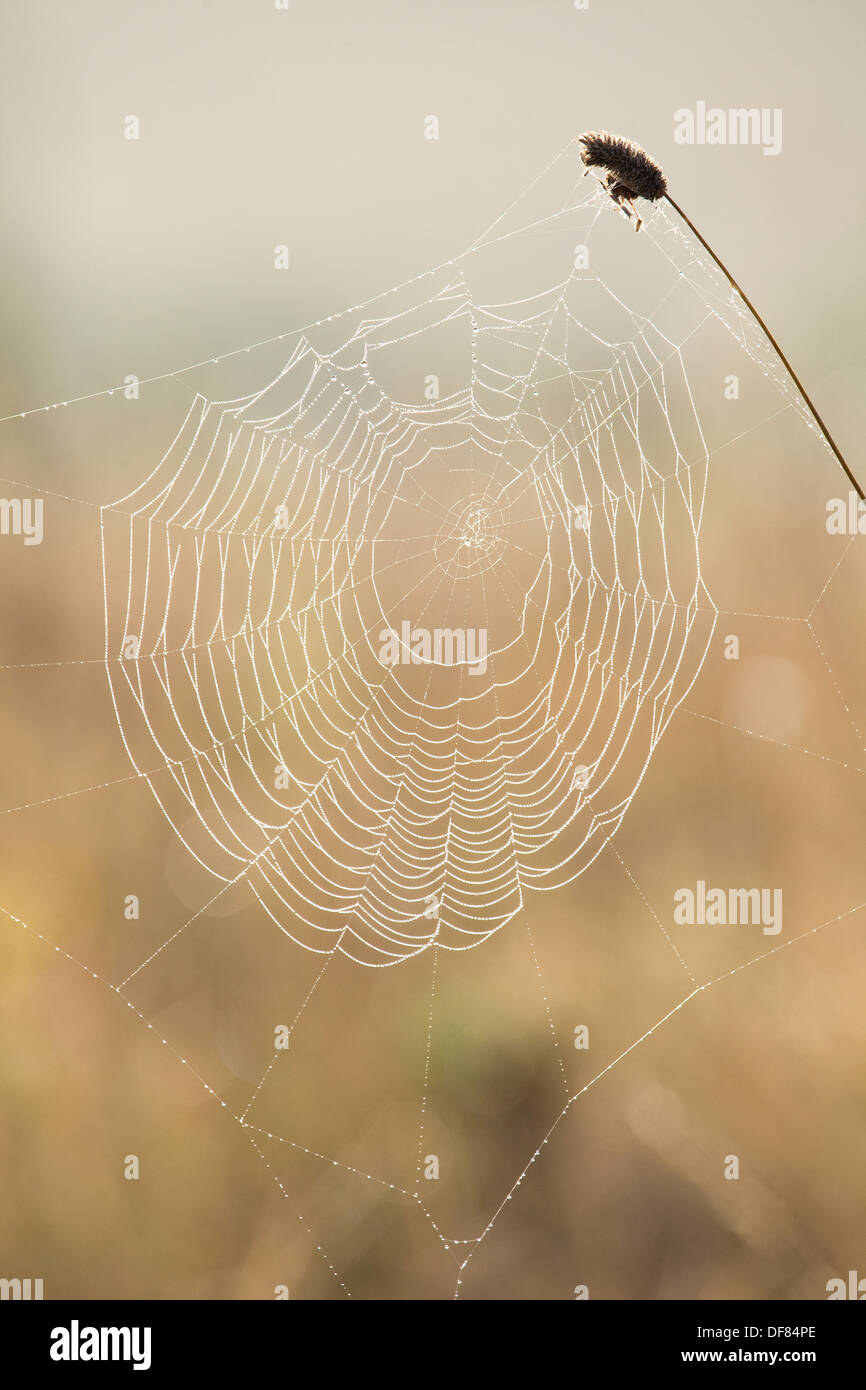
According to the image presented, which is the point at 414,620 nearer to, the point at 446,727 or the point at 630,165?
the point at 446,727

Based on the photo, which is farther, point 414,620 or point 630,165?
point 414,620

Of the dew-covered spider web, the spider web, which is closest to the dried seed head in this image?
the dew-covered spider web

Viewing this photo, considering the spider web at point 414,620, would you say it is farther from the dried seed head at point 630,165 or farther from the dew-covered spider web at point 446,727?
the dried seed head at point 630,165

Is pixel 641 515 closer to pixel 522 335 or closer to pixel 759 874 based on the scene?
pixel 522 335

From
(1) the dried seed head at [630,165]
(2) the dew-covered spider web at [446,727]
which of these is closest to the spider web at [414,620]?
(2) the dew-covered spider web at [446,727]

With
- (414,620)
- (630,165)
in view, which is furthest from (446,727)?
(630,165)

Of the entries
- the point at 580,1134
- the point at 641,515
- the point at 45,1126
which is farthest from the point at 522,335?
the point at 45,1126
